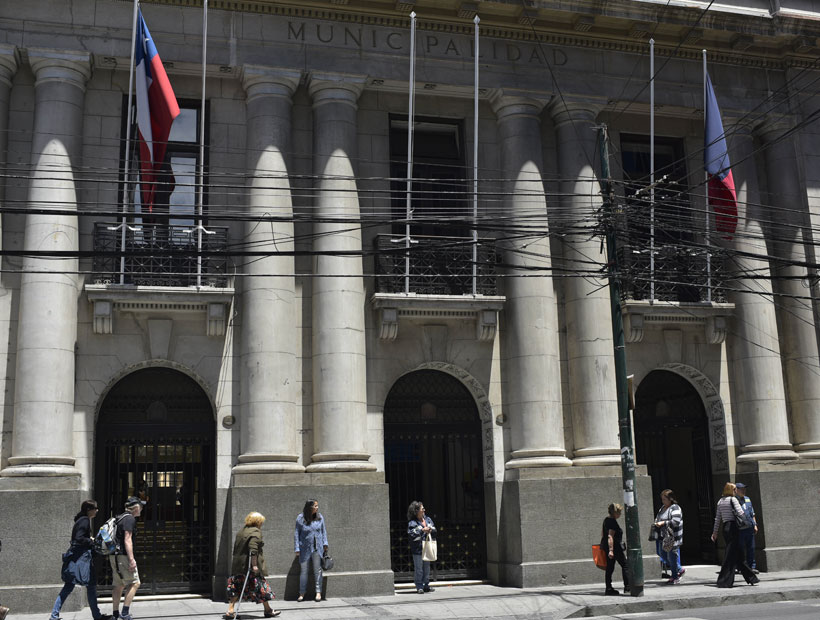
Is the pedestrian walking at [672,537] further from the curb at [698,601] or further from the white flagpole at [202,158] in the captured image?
the white flagpole at [202,158]

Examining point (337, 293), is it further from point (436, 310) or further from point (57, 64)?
point (57, 64)

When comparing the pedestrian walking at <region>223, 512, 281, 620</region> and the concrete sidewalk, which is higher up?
the pedestrian walking at <region>223, 512, 281, 620</region>

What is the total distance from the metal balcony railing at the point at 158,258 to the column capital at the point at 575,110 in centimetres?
867

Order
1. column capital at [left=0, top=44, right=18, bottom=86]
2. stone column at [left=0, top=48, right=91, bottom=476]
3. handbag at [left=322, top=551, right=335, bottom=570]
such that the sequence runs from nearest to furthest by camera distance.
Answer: handbag at [left=322, top=551, right=335, bottom=570], stone column at [left=0, top=48, right=91, bottom=476], column capital at [left=0, top=44, right=18, bottom=86]

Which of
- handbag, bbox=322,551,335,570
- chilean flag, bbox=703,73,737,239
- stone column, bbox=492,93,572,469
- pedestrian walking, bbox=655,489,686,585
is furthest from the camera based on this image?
chilean flag, bbox=703,73,737,239

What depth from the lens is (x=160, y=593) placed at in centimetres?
1986

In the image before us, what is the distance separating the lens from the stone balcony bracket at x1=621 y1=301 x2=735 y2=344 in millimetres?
22828

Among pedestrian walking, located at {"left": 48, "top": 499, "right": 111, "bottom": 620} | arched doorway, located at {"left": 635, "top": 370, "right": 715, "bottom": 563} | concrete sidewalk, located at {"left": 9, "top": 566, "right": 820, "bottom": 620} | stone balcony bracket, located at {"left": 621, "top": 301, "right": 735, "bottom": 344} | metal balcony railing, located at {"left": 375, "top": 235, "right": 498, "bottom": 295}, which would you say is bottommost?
concrete sidewalk, located at {"left": 9, "top": 566, "right": 820, "bottom": 620}

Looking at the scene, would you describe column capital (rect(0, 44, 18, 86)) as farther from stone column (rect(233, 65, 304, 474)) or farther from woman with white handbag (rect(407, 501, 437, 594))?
woman with white handbag (rect(407, 501, 437, 594))

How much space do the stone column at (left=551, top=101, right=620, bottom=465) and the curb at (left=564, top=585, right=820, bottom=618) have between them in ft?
15.3

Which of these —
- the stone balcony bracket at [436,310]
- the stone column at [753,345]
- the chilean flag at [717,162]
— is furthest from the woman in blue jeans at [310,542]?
the chilean flag at [717,162]

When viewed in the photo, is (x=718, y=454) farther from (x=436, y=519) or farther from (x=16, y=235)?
(x=16, y=235)

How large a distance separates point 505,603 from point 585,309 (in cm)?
762

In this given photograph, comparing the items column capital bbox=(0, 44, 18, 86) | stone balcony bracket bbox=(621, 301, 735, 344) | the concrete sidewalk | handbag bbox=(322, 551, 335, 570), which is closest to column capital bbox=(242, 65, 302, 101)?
column capital bbox=(0, 44, 18, 86)
